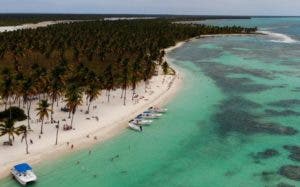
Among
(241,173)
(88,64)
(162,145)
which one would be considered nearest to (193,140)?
(162,145)

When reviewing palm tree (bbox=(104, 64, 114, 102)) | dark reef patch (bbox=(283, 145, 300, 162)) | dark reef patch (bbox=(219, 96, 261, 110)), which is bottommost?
dark reef patch (bbox=(283, 145, 300, 162))

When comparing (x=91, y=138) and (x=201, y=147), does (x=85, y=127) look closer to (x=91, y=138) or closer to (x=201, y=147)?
(x=91, y=138)

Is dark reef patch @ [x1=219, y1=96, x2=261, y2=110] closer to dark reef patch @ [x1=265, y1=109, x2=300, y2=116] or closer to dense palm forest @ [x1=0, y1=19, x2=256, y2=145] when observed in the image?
dark reef patch @ [x1=265, y1=109, x2=300, y2=116]

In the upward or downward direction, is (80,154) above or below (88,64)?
below

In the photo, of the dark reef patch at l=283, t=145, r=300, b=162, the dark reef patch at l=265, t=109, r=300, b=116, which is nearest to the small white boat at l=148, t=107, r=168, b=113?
the dark reef patch at l=265, t=109, r=300, b=116

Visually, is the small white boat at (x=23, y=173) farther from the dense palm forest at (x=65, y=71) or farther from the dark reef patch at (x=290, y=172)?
the dark reef patch at (x=290, y=172)

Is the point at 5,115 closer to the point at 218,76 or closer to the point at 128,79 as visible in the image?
the point at 128,79
